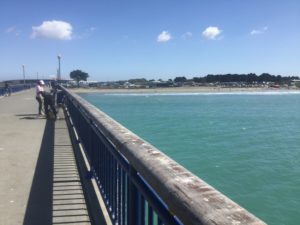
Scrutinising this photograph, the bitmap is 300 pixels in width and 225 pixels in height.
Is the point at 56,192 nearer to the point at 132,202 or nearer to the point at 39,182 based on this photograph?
the point at 39,182

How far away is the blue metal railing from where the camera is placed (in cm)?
240

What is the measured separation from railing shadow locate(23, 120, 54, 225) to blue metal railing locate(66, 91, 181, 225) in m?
0.67

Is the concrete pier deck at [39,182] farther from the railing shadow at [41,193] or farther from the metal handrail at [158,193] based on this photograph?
the metal handrail at [158,193]

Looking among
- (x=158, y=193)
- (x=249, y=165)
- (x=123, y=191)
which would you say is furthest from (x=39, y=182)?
(x=249, y=165)

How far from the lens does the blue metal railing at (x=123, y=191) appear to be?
2398 millimetres

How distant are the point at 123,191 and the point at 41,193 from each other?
2.18m

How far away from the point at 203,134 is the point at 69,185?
27094mm

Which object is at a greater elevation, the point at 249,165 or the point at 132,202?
the point at 132,202

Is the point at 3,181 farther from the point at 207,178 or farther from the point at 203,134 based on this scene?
the point at 203,134

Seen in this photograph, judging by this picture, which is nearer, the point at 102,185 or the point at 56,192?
the point at 102,185

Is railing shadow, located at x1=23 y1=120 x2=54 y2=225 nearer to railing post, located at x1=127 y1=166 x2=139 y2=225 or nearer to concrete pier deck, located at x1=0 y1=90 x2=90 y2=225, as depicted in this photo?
concrete pier deck, located at x1=0 y1=90 x2=90 y2=225

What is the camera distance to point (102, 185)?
16.6ft

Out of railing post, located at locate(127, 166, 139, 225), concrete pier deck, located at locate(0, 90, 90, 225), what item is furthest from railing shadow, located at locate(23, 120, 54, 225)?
railing post, located at locate(127, 166, 139, 225)

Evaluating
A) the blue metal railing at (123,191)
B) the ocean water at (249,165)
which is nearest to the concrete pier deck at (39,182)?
the blue metal railing at (123,191)
